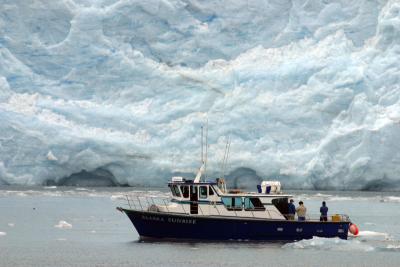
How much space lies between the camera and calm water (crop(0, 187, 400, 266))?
66.9 ft

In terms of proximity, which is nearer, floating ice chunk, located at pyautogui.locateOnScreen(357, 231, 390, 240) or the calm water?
the calm water

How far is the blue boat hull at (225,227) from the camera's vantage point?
23.3 meters

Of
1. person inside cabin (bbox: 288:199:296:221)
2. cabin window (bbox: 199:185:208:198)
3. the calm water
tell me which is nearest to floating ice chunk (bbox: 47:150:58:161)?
the calm water

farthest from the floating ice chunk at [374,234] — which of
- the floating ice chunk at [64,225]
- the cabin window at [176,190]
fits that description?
the floating ice chunk at [64,225]

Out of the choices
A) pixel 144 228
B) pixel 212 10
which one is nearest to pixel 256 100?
pixel 212 10

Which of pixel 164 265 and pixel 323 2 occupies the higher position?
pixel 323 2

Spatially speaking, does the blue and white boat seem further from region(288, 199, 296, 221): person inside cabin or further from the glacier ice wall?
the glacier ice wall

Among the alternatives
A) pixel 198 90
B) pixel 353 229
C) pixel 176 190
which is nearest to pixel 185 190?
pixel 176 190

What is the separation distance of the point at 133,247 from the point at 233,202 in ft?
8.71

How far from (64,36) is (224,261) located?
28.0 metres

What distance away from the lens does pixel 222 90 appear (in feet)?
152

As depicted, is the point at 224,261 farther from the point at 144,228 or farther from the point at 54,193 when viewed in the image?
the point at 54,193

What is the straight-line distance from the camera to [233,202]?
77.4 ft

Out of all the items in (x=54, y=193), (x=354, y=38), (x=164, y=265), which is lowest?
(x=164, y=265)
